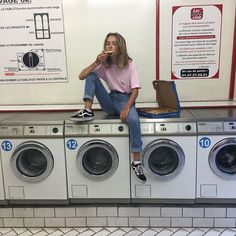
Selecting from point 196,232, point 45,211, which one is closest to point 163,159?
point 196,232

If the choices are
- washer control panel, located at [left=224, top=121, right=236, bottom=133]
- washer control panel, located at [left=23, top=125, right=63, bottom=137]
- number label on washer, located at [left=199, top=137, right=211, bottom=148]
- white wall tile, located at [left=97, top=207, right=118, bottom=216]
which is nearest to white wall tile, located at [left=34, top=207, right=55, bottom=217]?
white wall tile, located at [left=97, top=207, right=118, bottom=216]

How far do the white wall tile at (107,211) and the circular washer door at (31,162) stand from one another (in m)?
0.52

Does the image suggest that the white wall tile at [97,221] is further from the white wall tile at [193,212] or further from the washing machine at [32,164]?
the white wall tile at [193,212]

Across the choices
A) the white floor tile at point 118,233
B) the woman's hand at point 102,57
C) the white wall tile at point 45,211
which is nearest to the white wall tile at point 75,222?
the white wall tile at point 45,211

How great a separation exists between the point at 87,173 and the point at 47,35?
145 centimetres

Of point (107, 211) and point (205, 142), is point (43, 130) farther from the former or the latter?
point (205, 142)

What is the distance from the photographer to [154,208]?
2.22 meters

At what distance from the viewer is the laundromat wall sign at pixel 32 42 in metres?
2.67

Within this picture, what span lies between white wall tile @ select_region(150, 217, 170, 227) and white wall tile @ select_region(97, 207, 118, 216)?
305 millimetres

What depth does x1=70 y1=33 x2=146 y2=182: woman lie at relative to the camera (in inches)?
81.7

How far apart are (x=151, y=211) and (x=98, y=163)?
0.58 meters

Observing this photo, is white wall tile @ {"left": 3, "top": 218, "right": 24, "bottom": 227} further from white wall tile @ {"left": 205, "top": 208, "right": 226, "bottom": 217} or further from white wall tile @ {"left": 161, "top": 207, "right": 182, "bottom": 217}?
white wall tile @ {"left": 205, "top": 208, "right": 226, "bottom": 217}

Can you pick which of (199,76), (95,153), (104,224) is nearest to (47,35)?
(95,153)

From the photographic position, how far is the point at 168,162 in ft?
7.30
